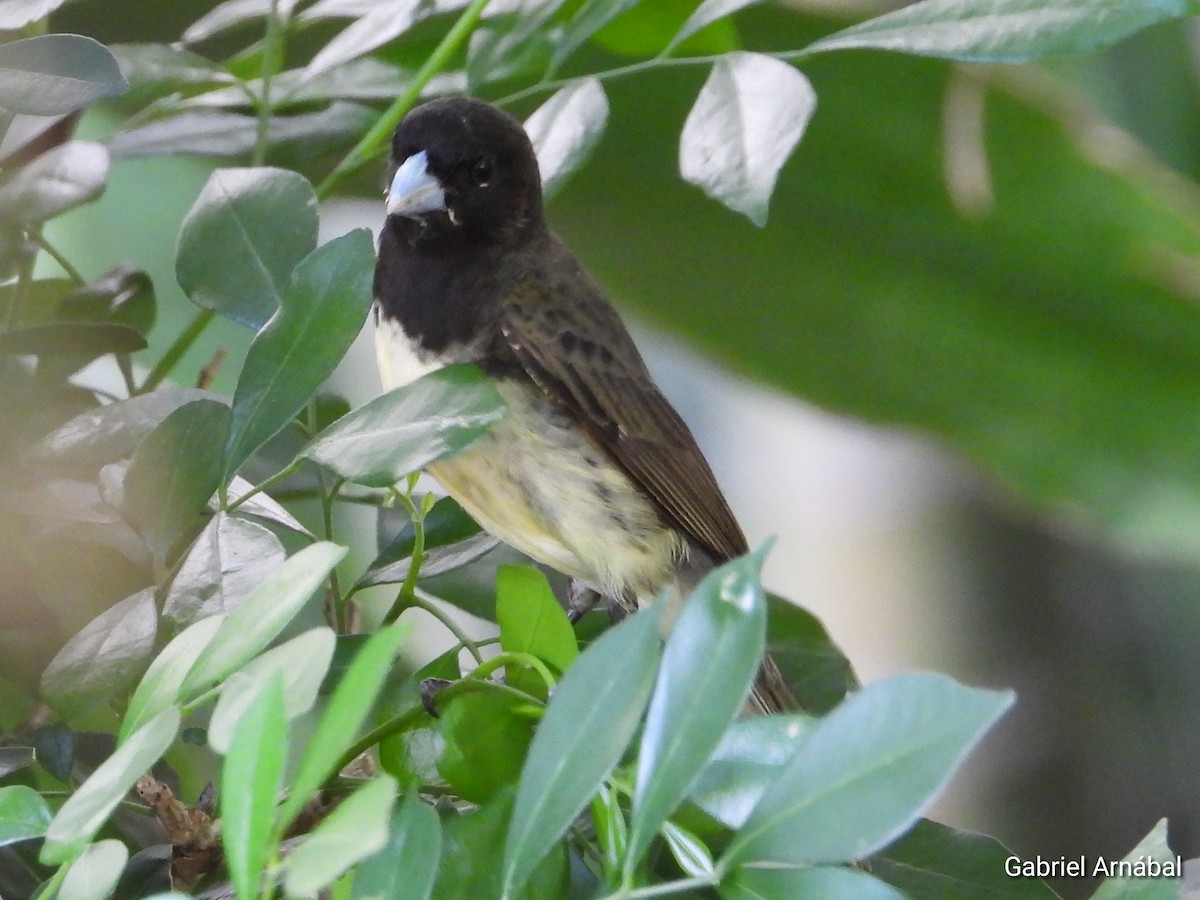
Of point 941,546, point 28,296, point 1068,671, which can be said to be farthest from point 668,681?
point 941,546

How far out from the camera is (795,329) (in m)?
2.01

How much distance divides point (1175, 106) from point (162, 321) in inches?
60.1

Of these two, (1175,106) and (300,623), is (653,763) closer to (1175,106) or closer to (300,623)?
(300,623)

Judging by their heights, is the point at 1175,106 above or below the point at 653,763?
below

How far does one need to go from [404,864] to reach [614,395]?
0.77 metres

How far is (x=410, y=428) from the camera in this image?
1.85 feet

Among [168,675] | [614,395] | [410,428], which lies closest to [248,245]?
[410,428]

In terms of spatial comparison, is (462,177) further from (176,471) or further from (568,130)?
(176,471)

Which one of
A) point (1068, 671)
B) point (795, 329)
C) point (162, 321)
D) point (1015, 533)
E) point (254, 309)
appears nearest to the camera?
point (254, 309)

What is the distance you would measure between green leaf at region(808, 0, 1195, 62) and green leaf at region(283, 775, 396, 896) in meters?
0.53

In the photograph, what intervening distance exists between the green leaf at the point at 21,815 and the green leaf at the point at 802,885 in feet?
0.74

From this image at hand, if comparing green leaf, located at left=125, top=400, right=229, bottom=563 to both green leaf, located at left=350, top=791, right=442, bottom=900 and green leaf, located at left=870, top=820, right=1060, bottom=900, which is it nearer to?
green leaf, located at left=350, top=791, right=442, bottom=900

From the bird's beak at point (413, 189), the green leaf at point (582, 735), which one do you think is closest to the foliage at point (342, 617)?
the green leaf at point (582, 735)

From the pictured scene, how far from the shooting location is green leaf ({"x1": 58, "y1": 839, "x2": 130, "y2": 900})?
0.40 meters
